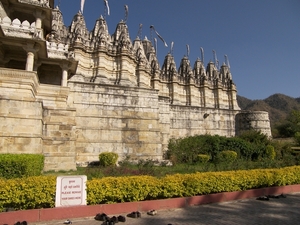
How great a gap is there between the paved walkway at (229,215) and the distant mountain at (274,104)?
259ft

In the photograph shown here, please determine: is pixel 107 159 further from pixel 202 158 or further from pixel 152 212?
pixel 152 212

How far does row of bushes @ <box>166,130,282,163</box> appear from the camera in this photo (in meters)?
19.1

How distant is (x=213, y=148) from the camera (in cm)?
2070

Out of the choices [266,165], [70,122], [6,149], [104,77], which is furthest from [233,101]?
[6,149]

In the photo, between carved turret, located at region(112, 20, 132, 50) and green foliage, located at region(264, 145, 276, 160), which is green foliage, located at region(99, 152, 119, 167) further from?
carved turret, located at region(112, 20, 132, 50)

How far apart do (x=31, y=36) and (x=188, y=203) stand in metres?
11.9

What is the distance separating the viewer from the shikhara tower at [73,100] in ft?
37.5

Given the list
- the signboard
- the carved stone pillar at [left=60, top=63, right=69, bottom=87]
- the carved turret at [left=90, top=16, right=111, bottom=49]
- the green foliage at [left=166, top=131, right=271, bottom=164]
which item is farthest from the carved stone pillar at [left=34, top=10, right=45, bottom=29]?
the green foliage at [left=166, top=131, right=271, bottom=164]

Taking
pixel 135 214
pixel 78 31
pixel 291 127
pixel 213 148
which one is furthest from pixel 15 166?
pixel 291 127

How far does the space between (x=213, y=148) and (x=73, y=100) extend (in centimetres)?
1256

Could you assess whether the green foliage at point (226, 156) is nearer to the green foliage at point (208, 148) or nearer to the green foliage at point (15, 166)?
the green foliage at point (208, 148)

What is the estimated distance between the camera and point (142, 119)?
17422 millimetres

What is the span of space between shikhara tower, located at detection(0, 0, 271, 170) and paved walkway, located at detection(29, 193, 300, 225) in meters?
6.79

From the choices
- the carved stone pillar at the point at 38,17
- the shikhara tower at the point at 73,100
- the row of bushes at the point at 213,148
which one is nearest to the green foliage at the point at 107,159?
the shikhara tower at the point at 73,100
